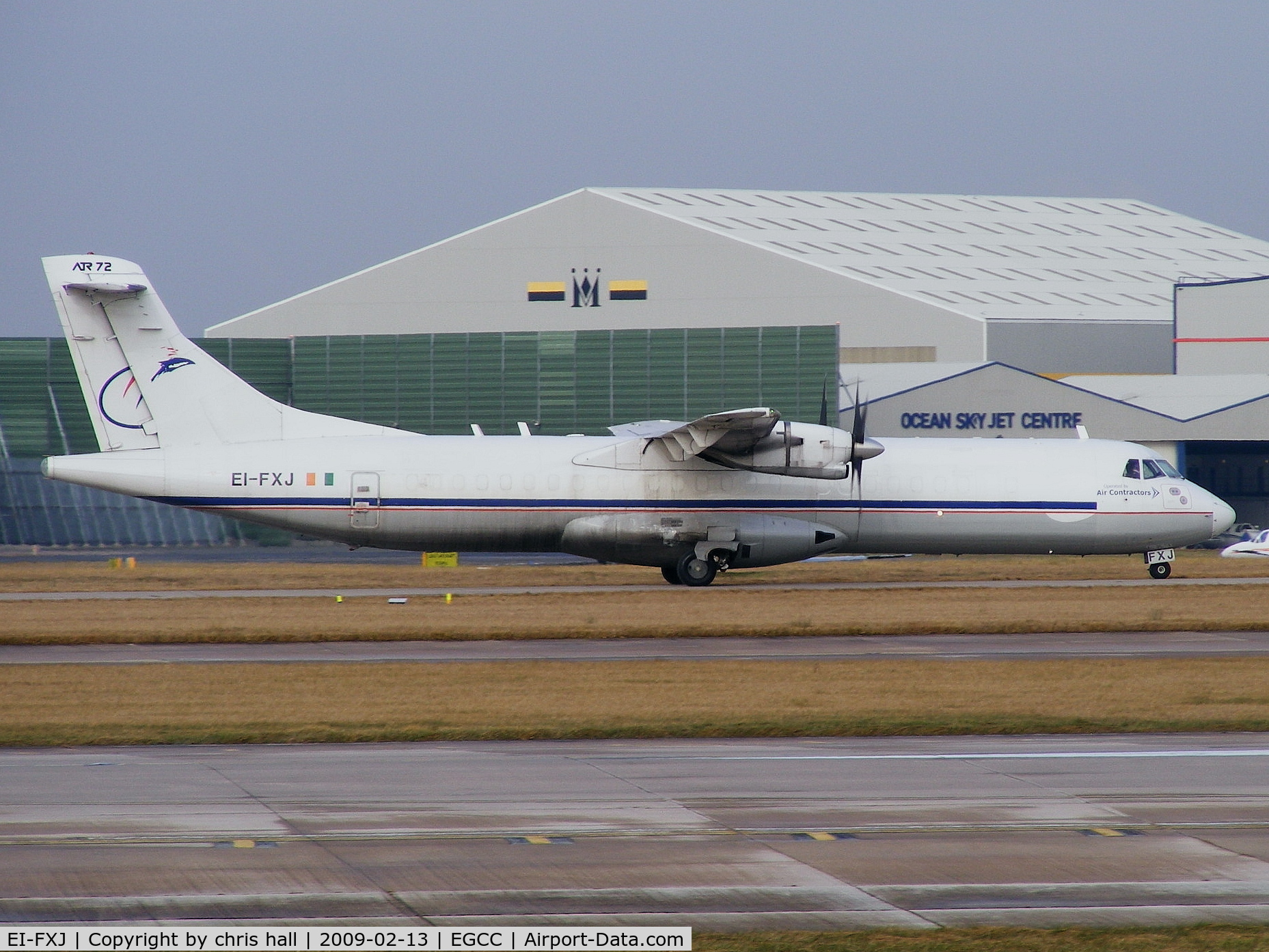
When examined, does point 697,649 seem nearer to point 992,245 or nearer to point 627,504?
point 627,504

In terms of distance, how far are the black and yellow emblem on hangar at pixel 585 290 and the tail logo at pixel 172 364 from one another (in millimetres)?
57764

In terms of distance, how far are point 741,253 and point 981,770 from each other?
3004 inches

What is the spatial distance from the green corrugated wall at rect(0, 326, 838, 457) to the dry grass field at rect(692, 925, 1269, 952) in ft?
170

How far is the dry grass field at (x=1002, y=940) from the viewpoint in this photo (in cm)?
854

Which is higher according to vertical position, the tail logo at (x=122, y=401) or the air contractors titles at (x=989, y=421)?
the air contractors titles at (x=989, y=421)

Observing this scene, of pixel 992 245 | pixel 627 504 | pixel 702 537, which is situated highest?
pixel 992 245

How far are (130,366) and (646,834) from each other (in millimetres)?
26202

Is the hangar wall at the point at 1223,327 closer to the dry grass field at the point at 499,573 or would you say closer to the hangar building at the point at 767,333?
the hangar building at the point at 767,333

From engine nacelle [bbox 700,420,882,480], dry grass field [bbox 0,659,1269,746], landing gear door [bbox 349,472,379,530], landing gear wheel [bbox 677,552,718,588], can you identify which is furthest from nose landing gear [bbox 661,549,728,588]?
dry grass field [bbox 0,659,1269,746]

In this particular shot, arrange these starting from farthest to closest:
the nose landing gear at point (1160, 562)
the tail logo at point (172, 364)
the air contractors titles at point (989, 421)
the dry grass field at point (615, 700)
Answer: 1. the air contractors titles at point (989, 421)
2. the nose landing gear at point (1160, 562)
3. the tail logo at point (172, 364)
4. the dry grass field at point (615, 700)

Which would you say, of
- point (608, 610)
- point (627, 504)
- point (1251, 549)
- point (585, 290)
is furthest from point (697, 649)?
point (585, 290)

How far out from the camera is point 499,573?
142 ft

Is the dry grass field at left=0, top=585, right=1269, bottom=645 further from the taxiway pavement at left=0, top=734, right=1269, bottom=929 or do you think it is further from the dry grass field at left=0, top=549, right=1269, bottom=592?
the taxiway pavement at left=0, top=734, right=1269, bottom=929

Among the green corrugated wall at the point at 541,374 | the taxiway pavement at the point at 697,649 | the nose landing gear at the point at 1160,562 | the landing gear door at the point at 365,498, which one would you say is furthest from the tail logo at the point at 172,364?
the green corrugated wall at the point at 541,374
